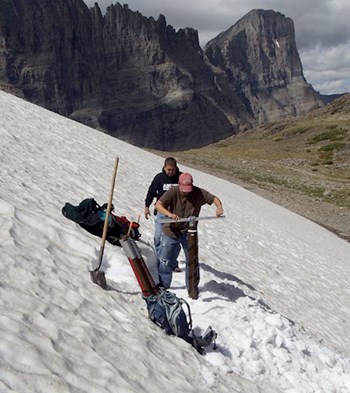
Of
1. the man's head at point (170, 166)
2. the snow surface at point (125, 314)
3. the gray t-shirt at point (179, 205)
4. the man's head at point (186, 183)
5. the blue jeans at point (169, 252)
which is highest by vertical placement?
the man's head at point (170, 166)

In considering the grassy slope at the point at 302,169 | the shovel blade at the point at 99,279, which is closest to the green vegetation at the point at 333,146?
the grassy slope at the point at 302,169

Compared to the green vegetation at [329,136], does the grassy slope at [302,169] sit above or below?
below

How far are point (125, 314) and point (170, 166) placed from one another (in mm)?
3218

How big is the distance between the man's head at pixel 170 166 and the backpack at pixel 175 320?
286 cm

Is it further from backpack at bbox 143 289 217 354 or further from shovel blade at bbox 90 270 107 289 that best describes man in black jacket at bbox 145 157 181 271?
backpack at bbox 143 289 217 354

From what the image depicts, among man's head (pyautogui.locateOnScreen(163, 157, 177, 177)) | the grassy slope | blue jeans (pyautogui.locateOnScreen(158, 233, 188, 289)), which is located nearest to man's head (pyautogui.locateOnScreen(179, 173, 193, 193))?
blue jeans (pyautogui.locateOnScreen(158, 233, 188, 289))

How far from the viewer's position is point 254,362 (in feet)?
23.0

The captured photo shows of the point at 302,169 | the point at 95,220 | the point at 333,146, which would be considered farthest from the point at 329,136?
the point at 95,220

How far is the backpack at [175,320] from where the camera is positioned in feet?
21.9

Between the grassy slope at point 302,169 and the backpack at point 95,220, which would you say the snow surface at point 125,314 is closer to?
the backpack at point 95,220

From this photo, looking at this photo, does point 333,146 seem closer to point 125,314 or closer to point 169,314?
point 169,314

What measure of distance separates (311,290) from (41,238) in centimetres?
840

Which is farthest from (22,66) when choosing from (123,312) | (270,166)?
(123,312)

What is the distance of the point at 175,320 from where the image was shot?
6645mm
